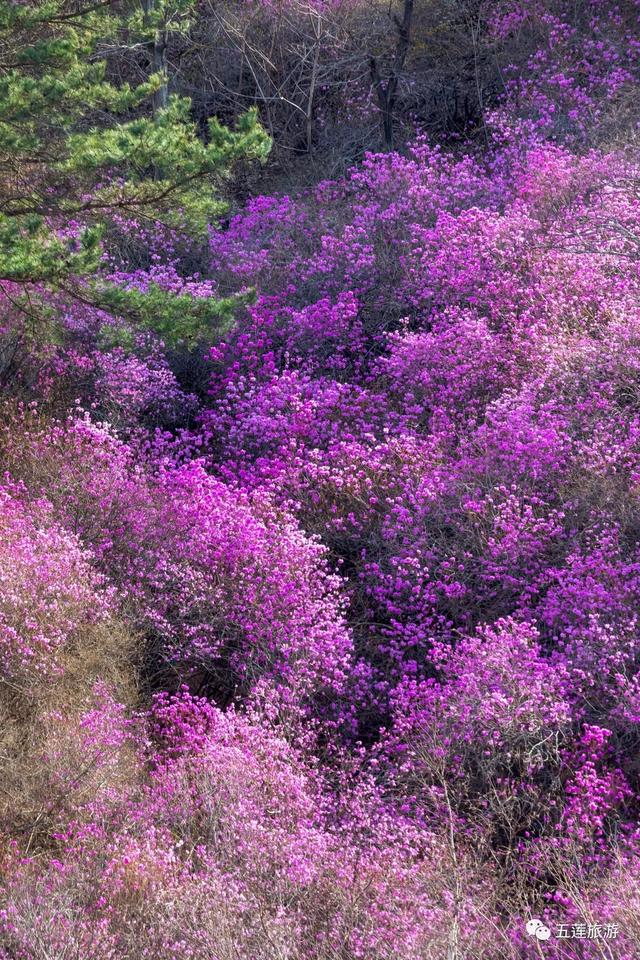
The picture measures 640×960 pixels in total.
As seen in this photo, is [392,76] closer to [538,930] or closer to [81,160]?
[81,160]

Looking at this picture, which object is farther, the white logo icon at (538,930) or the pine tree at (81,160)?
the pine tree at (81,160)

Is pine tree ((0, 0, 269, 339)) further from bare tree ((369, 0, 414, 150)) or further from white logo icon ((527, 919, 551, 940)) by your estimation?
bare tree ((369, 0, 414, 150))

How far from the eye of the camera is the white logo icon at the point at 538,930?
14.2 ft

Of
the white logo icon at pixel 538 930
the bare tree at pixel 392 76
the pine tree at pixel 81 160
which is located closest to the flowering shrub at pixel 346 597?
the white logo icon at pixel 538 930

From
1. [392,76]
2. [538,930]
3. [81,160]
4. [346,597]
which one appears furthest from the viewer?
[392,76]

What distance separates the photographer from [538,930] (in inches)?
173

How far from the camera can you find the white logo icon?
14.2 feet

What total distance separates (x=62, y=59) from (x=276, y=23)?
10020mm

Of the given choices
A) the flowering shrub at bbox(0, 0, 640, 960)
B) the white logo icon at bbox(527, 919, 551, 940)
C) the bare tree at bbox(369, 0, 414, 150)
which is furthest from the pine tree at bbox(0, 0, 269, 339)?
the bare tree at bbox(369, 0, 414, 150)

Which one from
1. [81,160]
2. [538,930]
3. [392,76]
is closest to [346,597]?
[538,930]

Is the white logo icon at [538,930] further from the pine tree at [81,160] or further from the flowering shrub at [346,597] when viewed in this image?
the pine tree at [81,160]

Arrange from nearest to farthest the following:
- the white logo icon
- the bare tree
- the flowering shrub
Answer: the white logo icon, the flowering shrub, the bare tree

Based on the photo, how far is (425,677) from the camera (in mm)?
7164

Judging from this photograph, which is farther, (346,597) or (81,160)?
(81,160)
